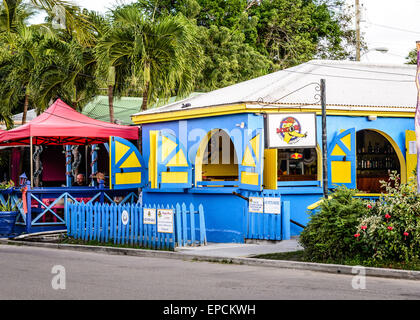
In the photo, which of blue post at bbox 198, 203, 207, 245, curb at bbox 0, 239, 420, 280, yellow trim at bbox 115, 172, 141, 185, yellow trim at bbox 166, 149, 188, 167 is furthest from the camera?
yellow trim at bbox 115, 172, 141, 185

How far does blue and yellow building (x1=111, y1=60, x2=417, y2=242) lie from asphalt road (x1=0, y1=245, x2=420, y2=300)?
13.2ft

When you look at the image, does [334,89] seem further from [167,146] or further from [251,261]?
[251,261]

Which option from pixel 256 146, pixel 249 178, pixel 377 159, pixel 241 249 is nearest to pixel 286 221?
pixel 241 249

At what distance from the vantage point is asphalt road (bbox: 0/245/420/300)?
364 inches

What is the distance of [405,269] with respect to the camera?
1160 cm

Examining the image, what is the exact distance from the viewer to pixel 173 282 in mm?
10594

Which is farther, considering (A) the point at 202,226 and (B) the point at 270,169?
(B) the point at 270,169

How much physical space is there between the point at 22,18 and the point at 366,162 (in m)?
18.1

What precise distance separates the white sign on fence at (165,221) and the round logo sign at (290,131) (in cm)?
352

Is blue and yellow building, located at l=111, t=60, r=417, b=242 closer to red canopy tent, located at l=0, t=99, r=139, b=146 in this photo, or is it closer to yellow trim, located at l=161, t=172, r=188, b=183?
yellow trim, located at l=161, t=172, r=188, b=183

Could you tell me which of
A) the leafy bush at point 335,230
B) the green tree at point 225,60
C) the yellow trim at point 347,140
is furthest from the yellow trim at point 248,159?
the green tree at point 225,60

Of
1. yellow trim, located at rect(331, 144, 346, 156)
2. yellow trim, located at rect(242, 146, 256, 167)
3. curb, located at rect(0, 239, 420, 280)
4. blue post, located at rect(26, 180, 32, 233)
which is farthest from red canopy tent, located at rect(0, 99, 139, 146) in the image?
yellow trim, located at rect(331, 144, 346, 156)

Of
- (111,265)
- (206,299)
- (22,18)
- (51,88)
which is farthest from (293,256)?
(22,18)

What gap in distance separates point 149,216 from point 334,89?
6.79 metres
